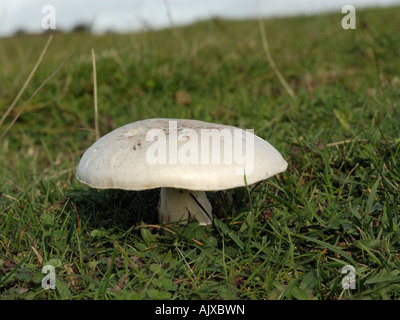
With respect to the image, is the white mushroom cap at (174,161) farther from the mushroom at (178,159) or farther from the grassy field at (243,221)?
the grassy field at (243,221)

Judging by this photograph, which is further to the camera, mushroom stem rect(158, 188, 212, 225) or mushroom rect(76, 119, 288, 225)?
mushroom stem rect(158, 188, 212, 225)

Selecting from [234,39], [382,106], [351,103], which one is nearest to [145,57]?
A: [234,39]

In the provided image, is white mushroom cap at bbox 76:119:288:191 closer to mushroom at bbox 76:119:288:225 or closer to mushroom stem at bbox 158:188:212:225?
mushroom at bbox 76:119:288:225

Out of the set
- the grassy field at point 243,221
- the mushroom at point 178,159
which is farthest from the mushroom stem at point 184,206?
the mushroom at point 178,159

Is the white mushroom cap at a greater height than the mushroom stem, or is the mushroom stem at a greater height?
the white mushroom cap

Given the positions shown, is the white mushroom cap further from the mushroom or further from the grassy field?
the grassy field

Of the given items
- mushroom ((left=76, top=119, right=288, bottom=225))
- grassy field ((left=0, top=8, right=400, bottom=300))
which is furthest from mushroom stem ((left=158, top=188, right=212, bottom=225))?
mushroom ((left=76, top=119, right=288, bottom=225))
